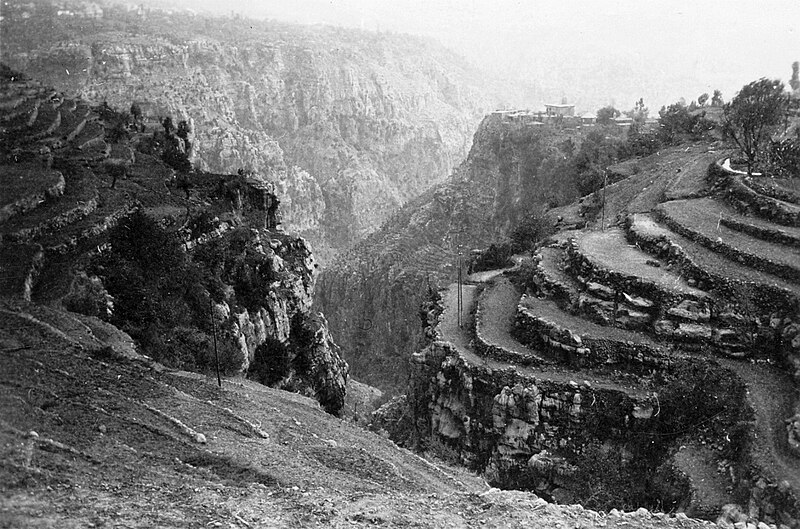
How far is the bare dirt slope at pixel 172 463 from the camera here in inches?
358

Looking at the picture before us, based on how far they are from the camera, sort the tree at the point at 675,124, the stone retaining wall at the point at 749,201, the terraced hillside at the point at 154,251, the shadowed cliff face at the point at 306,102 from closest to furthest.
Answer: the terraced hillside at the point at 154,251 → the stone retaining wall at the point at 749,201 → the tree at the point at 675,124 → the shadowed cliff face at the point at 306,102

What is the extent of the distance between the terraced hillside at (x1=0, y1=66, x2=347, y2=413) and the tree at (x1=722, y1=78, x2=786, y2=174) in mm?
22353

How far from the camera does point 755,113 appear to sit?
2950 cm

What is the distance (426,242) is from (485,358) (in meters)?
44.7

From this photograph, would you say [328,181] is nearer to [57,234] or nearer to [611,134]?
[611,134]

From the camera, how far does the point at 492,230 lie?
6725 centimetres

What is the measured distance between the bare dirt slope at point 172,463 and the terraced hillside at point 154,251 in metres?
3.51

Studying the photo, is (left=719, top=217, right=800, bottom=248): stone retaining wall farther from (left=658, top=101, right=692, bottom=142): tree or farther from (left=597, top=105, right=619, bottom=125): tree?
(left=597, top=105, right=619, bottom=125): tree

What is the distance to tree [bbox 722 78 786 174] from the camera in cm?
2934

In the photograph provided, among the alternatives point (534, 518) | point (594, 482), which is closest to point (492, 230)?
point (594, 482)

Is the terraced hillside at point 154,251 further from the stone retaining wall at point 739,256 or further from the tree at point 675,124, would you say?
the tree at point 675,124

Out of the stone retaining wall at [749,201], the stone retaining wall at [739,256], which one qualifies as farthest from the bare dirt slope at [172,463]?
the stone retaining wall at [749,201]

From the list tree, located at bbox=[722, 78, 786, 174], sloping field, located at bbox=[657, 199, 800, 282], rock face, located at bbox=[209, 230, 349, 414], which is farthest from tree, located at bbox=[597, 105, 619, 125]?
rock face, located at bbox=[209, 230, 349, 414]

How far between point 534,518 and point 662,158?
41.8m
